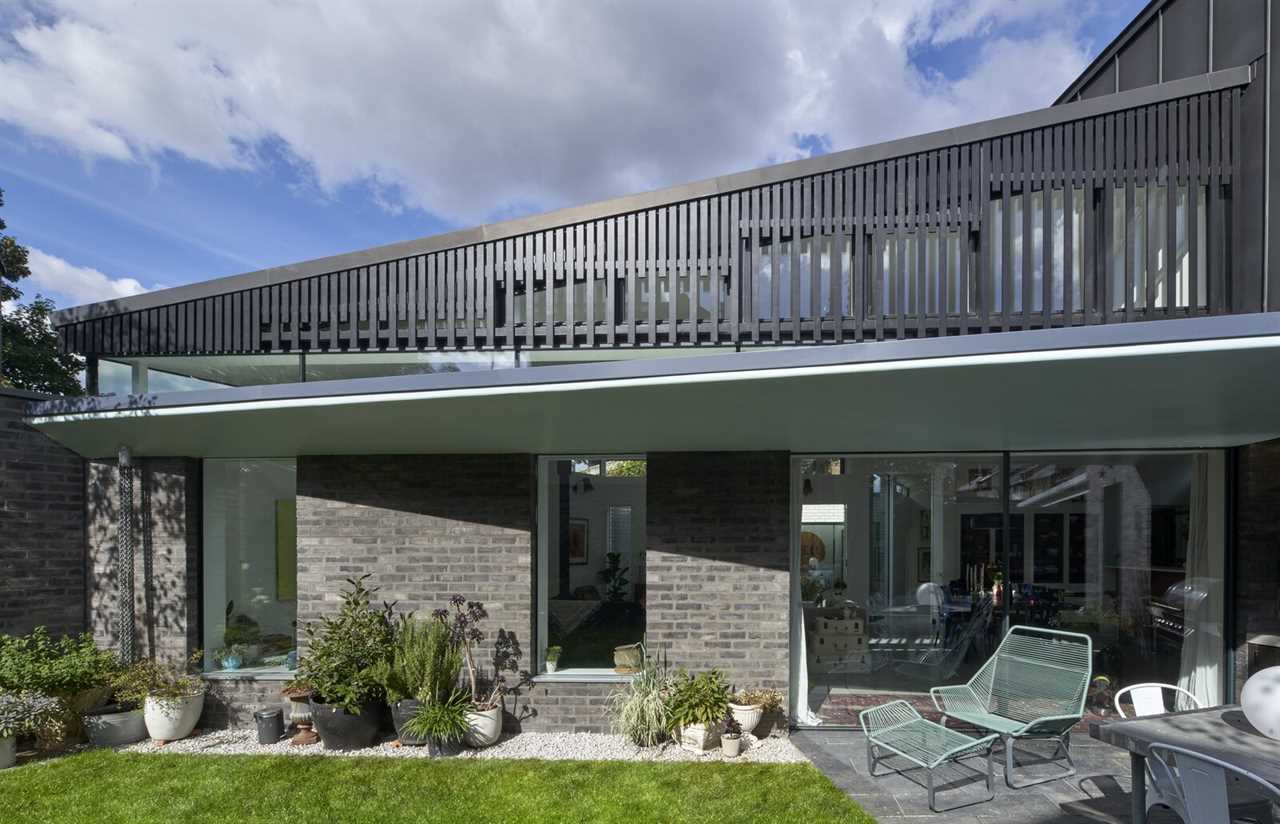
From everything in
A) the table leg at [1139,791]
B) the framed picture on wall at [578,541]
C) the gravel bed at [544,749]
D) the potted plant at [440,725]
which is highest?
the framed picture on wall at [578,541]

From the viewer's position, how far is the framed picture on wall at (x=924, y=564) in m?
6.46

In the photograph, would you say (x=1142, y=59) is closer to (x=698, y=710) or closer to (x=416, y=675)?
(x=698, y=710)

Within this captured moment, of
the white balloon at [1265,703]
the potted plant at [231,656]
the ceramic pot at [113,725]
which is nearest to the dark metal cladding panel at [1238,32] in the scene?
the white balloon at [1265,703]

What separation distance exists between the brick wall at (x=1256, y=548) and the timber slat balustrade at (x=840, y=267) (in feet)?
4.82

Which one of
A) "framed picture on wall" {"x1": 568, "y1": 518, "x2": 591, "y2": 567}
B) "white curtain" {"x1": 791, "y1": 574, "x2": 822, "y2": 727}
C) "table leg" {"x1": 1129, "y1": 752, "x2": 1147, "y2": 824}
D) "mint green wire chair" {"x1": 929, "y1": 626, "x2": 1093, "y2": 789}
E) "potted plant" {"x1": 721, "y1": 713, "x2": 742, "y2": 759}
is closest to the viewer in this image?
"table leg" {"x1": 1129, "y1": 752, "x2": 1147, "y2": 824}

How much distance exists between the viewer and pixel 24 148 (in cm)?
860

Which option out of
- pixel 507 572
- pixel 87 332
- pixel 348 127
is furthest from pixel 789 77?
pixel 87 332

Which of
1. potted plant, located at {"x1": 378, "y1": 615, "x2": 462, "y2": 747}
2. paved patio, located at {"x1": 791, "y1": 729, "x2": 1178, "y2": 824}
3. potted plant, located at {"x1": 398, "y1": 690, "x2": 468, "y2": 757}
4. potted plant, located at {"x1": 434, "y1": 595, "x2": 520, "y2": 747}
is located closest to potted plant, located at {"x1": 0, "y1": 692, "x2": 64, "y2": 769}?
potted plant, located at {"x1": 378, "y1": 615, "x2": 462, "y2": 747}

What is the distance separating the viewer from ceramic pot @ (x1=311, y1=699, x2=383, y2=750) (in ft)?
18.9

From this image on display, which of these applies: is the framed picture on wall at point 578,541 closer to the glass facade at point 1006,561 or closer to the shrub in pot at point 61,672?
the glass facade at point 1006,561

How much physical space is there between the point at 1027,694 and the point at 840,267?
3546 mm

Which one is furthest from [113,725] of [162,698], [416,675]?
[416,675]

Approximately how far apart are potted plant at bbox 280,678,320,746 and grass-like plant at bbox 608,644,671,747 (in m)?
2.52

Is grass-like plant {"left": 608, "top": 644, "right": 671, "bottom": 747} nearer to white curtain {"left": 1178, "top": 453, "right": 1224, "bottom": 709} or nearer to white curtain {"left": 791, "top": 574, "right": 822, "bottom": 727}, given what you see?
white curtain {"left": 791, "top": 574, "right": 822, "bottom": 727}
